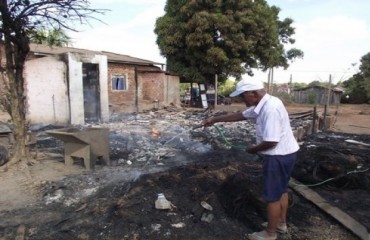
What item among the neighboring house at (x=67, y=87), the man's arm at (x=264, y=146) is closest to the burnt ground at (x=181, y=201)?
the man's arm at (x=264, y=146)

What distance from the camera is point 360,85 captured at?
125 ft

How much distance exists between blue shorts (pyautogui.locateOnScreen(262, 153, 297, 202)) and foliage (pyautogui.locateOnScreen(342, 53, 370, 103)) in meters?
35.1

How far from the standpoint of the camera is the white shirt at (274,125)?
142 inches

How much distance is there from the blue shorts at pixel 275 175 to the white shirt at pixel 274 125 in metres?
0.06

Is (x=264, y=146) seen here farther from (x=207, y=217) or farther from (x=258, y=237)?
(x=207, y=217)

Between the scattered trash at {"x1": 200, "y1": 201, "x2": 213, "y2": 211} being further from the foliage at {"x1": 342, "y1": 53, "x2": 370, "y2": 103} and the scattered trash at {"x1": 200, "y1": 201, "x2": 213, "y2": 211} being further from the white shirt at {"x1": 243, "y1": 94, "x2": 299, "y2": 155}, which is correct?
the foliage at {"x1": 342, "y1": 53, "x2": 370, "y2": 103}

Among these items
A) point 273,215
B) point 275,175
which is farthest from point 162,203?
point 275,175

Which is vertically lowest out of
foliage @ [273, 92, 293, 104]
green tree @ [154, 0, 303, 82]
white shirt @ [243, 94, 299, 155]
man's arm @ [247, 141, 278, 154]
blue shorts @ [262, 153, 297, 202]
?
foliage @ [273, 92, 293, 104]

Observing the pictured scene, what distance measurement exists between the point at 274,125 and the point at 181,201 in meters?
1.91

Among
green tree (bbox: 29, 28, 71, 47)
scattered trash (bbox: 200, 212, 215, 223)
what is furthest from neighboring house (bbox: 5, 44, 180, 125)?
scattered trash (bbox: 200, 212, 215, 223)

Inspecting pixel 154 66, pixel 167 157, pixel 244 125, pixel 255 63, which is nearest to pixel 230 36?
pixel 255 63

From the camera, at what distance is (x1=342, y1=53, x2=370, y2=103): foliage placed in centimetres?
3654

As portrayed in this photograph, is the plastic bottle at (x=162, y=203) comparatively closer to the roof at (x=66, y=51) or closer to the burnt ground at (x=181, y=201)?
the burnt ground at (x=181, y=201)

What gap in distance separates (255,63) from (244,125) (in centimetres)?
1528
